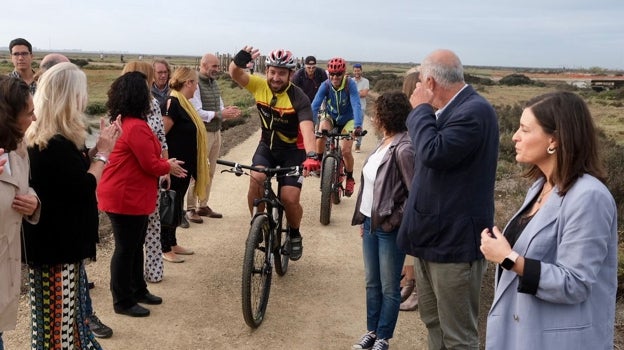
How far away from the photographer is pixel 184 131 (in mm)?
5566

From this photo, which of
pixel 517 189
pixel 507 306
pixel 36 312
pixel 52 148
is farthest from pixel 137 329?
pixel 517 189

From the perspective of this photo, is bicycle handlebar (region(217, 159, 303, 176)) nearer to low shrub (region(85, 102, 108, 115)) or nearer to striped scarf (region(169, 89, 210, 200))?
striped scarf (region(169, 89, 210, 200))

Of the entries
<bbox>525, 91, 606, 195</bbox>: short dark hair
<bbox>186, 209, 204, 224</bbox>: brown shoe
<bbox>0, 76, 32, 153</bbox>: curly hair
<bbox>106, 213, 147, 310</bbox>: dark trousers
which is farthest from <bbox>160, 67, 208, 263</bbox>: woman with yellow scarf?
<bbox>525, 91, 606, 195</bbox>: short dark hair

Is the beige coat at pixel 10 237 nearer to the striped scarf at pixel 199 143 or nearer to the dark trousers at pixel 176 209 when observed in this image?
the dark trousers at pixel 176 209

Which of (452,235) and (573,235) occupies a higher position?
(573,235)

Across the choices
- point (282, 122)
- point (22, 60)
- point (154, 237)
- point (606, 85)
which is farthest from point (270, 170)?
point (606, 85)

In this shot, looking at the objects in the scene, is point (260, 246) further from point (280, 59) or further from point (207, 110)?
point (207, 110)

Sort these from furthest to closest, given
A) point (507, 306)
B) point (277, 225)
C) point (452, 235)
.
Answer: point (277, 225) < point (452, 235) < point (507, 306)

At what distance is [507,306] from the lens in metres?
2.41

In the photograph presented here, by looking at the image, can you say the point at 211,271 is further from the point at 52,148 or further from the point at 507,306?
the point at 507,306

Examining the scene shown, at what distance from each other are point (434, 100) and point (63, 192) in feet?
7.13

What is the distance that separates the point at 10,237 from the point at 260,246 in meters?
2.25

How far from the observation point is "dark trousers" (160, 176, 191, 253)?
5.29 m

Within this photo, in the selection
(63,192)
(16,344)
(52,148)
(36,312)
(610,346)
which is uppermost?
(52,148)
